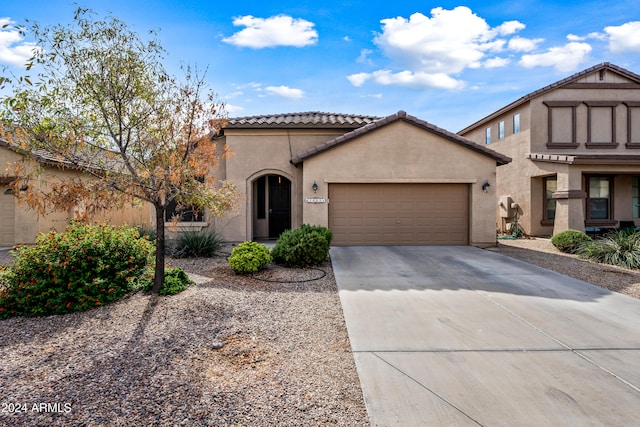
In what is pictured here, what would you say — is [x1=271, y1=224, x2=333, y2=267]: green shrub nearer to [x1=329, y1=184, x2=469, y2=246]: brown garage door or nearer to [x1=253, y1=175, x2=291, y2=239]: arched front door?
[x1=329, y1=184, x2=469, y2=246]: brown garage door

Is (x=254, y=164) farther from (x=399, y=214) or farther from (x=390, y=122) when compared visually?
(x=399, y=214)

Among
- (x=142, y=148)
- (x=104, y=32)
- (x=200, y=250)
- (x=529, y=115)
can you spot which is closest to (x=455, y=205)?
(x=529, y=115)

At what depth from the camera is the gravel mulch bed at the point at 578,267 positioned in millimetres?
8094

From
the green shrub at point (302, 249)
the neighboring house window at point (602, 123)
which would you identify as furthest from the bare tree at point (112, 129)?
the neighboring house window at point (602, 123)

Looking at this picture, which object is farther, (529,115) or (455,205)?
(529,115)

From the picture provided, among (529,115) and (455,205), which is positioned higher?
(529,115)

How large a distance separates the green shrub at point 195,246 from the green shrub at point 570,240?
37.9 feet

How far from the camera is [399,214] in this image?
13.3m

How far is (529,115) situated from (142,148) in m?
16.2

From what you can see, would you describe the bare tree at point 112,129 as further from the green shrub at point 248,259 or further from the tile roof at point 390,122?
the tile roof at point 390,122

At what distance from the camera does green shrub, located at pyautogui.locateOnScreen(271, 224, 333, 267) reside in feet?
30.7

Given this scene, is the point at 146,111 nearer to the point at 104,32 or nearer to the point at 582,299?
the point at 104,32

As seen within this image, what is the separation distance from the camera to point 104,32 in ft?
19.3

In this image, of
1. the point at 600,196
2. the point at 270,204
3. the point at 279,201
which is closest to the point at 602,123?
the point at 600,196
